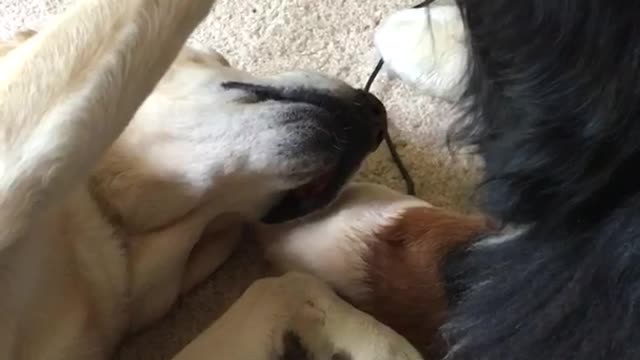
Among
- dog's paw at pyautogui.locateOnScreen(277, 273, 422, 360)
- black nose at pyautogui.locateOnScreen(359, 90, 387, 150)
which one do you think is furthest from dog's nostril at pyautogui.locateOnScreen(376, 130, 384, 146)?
dog's paw at pyautogui.locateOnScreen(277, 273, 422, 360)

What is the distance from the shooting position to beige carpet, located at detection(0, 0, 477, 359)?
1.50 m

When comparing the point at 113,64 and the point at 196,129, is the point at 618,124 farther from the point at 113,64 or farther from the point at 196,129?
the point at 196,129

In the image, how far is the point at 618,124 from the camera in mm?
882

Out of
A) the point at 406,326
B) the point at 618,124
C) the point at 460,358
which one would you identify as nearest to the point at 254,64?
the point at 406,326

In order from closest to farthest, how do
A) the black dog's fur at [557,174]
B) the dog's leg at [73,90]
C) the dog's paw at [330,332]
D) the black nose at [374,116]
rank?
the black dog's fur at [557,174]
the dog's leg at [73,90]
the dog's paw at [330,332]
the black nose at [374,116]

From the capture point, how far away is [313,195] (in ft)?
4.78

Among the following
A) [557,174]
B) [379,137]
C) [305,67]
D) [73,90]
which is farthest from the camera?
[305,67]

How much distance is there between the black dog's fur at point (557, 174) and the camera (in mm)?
868

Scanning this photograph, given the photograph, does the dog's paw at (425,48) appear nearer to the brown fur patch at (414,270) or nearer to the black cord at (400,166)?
the black cord at (400,166)

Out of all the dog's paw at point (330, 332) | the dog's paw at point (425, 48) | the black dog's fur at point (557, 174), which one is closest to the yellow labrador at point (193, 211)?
the dog's paw at point (330, 332)

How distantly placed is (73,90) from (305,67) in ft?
1.70

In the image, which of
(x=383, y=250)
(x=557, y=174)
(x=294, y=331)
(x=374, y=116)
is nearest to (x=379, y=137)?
(x=374, y=116)

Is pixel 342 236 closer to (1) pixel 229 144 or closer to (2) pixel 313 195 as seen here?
(2) pixel 313 195

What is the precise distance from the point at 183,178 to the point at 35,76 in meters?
0.25
